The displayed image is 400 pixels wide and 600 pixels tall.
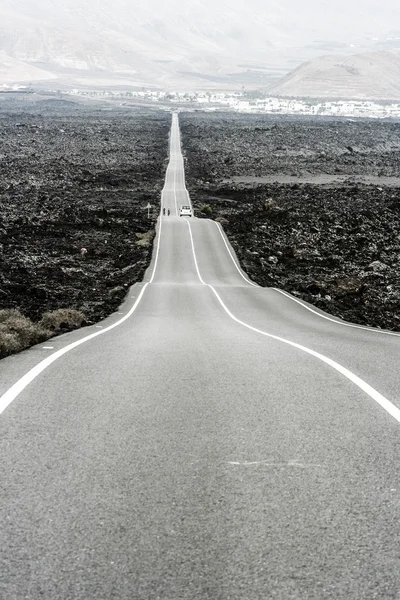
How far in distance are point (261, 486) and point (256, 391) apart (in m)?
3.34

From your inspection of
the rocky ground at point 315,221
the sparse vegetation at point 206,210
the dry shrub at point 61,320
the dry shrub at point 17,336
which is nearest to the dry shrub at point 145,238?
the rocky ground at point 315,221

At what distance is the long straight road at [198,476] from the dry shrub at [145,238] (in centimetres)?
4025

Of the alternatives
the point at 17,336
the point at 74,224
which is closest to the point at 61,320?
the point at 17,336

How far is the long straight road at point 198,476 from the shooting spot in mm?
4211

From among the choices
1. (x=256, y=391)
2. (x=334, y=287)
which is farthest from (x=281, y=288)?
(x=256, y=391)

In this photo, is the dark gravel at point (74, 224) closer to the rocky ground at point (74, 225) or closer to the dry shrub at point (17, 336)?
the rocky ground at point (74, 225)

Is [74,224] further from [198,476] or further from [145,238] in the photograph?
[198,476]

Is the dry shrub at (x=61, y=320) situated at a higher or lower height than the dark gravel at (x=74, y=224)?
higher

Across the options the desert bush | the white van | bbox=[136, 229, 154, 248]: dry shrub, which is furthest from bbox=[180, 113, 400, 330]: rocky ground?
bbox=[136, 229, 154, 248]: dry shrub

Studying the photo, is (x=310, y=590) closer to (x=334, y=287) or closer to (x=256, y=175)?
(x=334, y=287)

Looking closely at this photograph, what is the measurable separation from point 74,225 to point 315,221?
71.5ft

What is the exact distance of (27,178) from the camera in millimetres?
83000

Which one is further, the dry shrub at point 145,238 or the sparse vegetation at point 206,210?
the sparse vegetation at point 206,210

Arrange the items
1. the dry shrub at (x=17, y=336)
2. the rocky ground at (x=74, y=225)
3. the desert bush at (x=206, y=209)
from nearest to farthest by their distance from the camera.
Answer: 1. the dry shrub at (x=17, y=336)
2. the rocky ground at (x=74, y=225)
3. the desert bush at (x=206, y=209)
